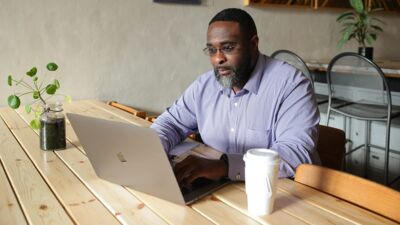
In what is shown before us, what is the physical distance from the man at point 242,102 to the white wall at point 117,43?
131cm

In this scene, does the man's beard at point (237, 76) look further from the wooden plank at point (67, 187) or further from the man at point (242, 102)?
the wooden plank at point (67, 187)

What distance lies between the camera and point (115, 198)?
0.94 m

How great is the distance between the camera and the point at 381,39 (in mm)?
4207

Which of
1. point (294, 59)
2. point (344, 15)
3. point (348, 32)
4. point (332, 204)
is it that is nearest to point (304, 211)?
point (332, 204)

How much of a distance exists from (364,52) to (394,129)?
921 millimetres

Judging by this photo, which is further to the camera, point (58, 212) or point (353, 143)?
point (353, 143)

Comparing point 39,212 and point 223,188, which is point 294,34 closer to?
point 223,188

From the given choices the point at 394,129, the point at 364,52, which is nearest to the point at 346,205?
the point at 394,129

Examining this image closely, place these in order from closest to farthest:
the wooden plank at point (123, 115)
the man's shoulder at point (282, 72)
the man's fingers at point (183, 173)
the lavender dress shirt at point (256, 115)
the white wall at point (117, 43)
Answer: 1. the man's fingers at point (183, 173)
2. the lavender dress shirt at point (256, 115)
3. the man's shoulder at point (282, 72)
4. the wooden plank at point (123, 115)
5. the white wall at point (117, 43)

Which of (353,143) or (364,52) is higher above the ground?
(364,52)

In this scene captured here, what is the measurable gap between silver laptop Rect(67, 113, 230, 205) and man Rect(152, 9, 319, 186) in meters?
0.37

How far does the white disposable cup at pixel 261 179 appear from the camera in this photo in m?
0.78

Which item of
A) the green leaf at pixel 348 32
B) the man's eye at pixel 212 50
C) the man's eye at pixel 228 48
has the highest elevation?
the green leaf at pixel 348 32

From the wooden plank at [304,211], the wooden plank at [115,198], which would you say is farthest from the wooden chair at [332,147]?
the wooden plank at [115,198]
